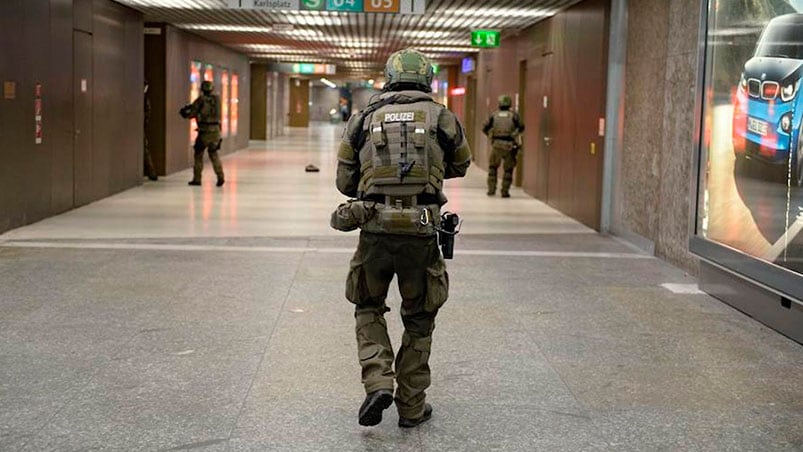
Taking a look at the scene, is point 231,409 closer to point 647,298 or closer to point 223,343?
point 223,343

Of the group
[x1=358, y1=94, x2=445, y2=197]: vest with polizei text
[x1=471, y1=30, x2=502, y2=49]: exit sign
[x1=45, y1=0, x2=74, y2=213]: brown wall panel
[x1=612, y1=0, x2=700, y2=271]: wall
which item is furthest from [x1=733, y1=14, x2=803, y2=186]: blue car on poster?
[x1=471, y1=30, x2=502, y2=49]: exit sign

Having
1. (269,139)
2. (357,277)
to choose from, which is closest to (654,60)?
(357,277)

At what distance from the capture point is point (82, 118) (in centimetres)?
1469

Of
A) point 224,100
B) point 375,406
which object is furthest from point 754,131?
point 224,100

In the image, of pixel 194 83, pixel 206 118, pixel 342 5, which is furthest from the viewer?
pixel 194 83

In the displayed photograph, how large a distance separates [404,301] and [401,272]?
0.18 meters

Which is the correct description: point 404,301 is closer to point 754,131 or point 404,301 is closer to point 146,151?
point 754,131

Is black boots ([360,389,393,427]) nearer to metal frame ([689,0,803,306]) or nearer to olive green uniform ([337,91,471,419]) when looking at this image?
olive green uniform ([337,91,471,419])

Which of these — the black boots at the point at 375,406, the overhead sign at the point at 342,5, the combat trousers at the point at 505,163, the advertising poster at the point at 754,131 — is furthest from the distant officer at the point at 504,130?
the black boots at the point at 375,406

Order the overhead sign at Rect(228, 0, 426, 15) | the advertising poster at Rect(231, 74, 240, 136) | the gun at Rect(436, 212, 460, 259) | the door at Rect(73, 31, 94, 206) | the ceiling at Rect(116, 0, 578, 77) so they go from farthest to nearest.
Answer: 1. the advertising poster at Rect(231, 74, 240, 136)
2. the ceiling at Rect(116, 0, 578, 77)
3. the overhead sign at Rect(228, 0, 426, 15)
4. the door at Rect(73, 31, 94, 206)
5. the gun at Rect(436, 212, 460, 259)

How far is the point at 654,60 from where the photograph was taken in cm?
1102

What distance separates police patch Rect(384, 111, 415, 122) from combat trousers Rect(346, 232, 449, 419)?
52 centimetres

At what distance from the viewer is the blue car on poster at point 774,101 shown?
661 cm

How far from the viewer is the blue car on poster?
6609mm
